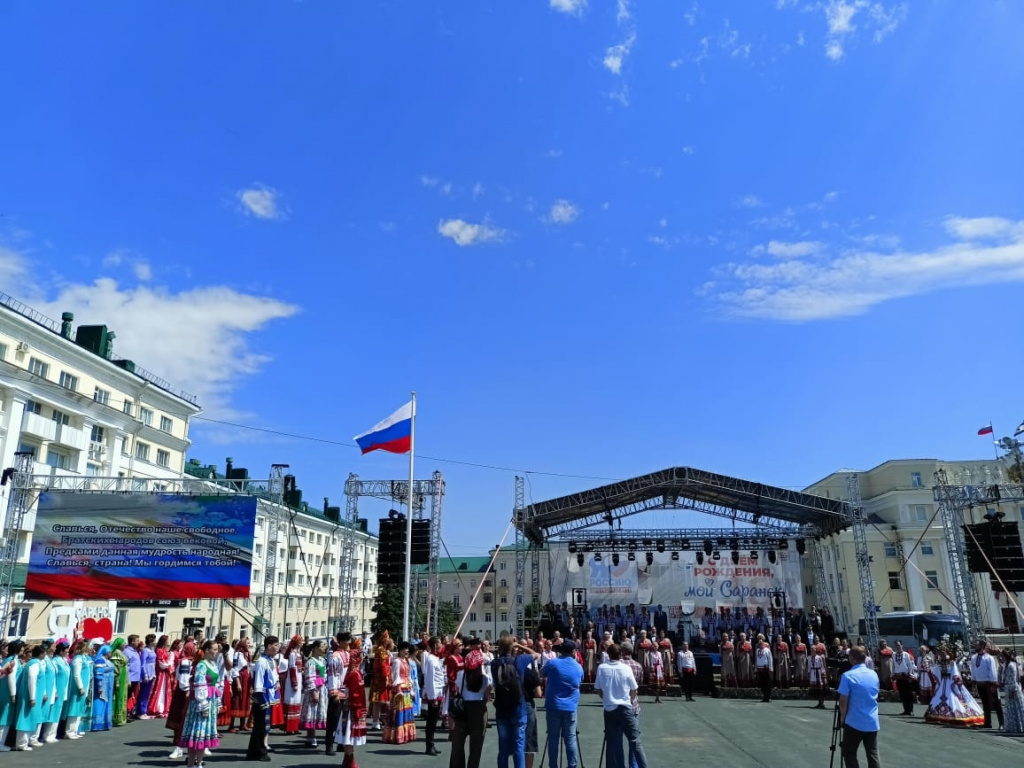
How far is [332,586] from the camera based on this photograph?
6138cm

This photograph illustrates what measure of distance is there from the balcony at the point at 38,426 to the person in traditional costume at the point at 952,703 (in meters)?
31.4

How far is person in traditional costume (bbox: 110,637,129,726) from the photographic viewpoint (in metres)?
13.0

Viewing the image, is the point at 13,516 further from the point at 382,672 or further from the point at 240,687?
the point at 382,672

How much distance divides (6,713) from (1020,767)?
14.8 m

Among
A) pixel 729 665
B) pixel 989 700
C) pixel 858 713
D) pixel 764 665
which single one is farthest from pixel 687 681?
pixel 858 713

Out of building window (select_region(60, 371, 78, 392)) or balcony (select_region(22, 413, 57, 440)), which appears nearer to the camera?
balcony (select_region(22, 413, 57, 440))

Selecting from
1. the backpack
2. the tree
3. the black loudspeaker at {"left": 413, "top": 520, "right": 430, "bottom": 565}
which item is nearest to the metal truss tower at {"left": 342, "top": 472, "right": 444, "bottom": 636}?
the black loudspeaker at {"left": 413, "top": 520, "right": 430, "bottom": 565}

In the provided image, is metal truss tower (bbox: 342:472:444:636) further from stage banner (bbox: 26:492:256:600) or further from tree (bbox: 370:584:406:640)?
tree (bbox: 370:584:406:640)

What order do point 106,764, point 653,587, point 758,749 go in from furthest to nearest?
point 653,587, point 758,749, point 106,764

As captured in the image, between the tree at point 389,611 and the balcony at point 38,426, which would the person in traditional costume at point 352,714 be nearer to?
the balcony at point 38,426

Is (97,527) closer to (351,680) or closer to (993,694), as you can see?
(351,680)

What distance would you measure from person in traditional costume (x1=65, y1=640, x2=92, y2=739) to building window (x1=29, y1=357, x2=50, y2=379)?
21.1 meters

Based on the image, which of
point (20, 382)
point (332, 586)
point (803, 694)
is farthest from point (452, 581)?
point (803, 694)

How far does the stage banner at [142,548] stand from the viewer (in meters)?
17.5
